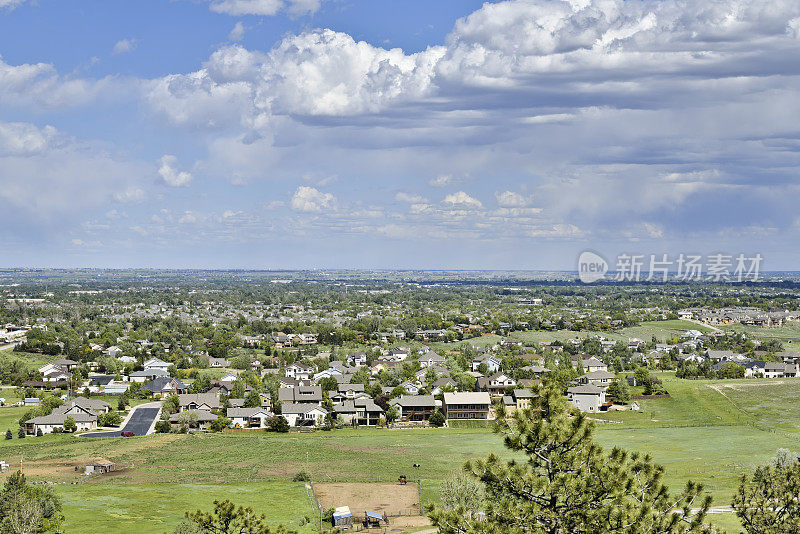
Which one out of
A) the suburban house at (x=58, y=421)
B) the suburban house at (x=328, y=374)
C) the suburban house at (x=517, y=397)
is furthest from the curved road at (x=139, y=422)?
the suburban house at (x=517, y=397)

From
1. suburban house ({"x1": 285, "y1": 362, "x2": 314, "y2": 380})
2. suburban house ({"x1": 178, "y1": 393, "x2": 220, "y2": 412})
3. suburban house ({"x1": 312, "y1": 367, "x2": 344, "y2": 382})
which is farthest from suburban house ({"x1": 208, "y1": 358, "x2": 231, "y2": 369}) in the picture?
suburban house ({"x1": 178, "y1": 393, "x2": 220, "y2": 412})

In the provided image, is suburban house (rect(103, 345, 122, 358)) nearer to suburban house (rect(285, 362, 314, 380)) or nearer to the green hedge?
suburban house (rect(285, 362, 314, 380))

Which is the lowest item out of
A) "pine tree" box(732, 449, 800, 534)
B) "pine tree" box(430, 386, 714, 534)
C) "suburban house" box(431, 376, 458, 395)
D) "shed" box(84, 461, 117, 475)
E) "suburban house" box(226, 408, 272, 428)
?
"suburban house" box(226, 408, 272, 428)

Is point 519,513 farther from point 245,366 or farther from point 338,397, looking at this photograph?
point 245,366

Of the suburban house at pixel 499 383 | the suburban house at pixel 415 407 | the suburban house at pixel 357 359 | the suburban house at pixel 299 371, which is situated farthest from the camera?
the suburban house at pixel 357 359

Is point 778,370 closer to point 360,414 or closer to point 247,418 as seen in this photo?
point 360,414

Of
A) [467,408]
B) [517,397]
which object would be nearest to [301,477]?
[467,408]

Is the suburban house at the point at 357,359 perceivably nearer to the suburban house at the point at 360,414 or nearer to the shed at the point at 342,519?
the suburban house at the point at 360,414
